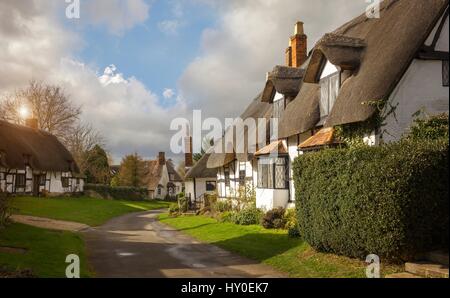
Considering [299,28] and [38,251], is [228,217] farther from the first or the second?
[38,251]

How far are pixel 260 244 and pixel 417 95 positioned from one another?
728 cm

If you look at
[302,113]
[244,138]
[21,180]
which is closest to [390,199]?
[302,113]

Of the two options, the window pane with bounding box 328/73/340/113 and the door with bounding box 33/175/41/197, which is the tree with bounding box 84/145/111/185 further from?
the window pane with bounding box 328/73/340/113

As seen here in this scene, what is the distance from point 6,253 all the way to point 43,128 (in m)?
44.8

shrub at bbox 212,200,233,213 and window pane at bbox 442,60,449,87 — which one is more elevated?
window pane at bbox 442,60,449,87

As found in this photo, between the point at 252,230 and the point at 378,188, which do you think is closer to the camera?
the point at 378,188

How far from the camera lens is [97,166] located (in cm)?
6744

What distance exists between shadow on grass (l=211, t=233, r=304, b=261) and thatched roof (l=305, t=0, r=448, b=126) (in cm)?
443

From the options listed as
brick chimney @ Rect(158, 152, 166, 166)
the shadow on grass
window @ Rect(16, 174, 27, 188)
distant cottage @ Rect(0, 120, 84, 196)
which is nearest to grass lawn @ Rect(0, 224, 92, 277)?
the shadow on grass

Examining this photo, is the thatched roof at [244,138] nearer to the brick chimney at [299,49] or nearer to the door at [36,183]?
the brick chimney at [299,49]

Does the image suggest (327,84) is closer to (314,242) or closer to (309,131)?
(309,131)

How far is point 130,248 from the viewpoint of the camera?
16.1 meters

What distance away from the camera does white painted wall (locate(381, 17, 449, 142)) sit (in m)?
13.5
